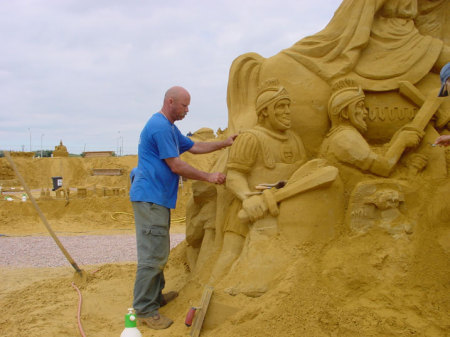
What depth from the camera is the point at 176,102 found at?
10.5ft

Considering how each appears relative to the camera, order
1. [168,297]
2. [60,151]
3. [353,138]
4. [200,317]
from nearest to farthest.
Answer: [200,317] → [353,138] → [168,297] → [60,151]

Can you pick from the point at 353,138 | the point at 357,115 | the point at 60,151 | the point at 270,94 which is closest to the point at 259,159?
the point at 270,94

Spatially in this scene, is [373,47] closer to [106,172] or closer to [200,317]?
[200,317]

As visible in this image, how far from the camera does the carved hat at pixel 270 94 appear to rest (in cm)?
322

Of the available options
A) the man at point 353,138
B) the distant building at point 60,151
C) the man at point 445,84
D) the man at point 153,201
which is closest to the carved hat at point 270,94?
the man at point 353,138

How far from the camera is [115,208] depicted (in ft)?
40.1

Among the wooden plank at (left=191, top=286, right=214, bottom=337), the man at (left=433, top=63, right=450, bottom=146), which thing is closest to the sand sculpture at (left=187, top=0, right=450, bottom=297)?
the wooden plank at (left=191, top=286, right=214, bottom=337)

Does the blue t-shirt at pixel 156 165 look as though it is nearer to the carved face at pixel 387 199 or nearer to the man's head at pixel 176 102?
the man's head at pixel 176 102

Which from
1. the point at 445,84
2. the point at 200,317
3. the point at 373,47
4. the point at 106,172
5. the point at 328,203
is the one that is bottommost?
the point at 106,172

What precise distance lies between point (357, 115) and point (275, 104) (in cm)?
65

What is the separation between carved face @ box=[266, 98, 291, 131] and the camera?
128 inches

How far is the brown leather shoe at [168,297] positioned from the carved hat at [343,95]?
1972 mm

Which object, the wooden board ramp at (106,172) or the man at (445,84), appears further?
the wooden board ramp at (106,172)

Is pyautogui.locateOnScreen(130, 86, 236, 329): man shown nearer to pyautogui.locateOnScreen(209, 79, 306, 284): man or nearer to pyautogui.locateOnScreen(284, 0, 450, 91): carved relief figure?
pyautogui.locateOnScreen(209, 79, 306, 284): man
